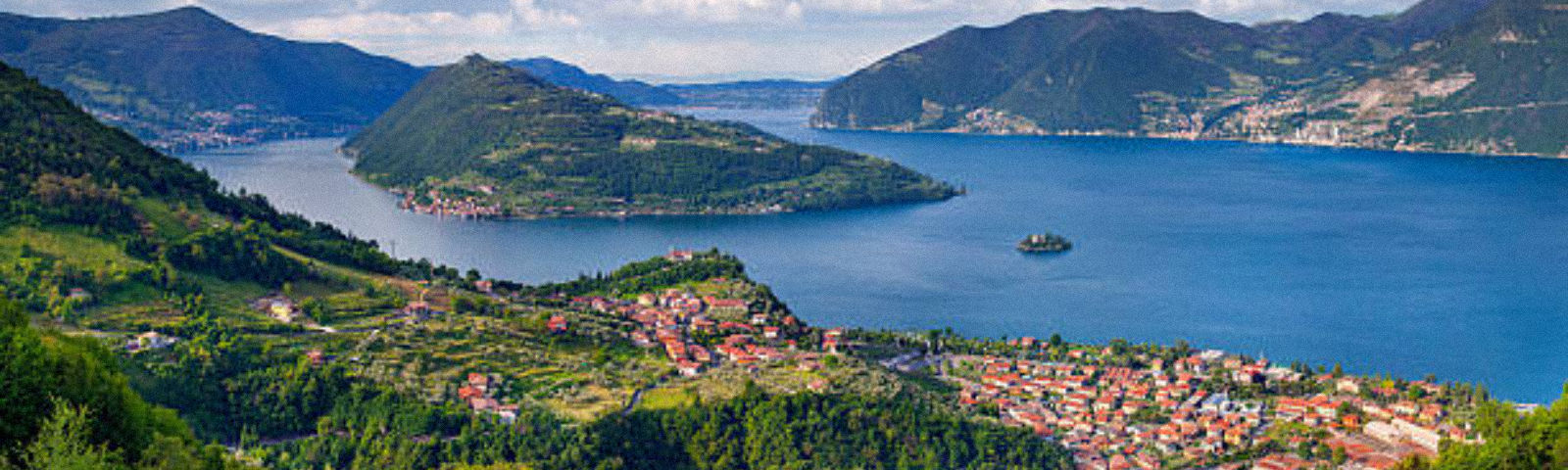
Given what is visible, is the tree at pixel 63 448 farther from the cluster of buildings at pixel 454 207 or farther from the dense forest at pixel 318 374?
the cluster of buildings at pixel 454 207

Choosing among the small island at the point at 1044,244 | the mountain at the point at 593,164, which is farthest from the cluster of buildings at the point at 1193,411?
the mountain at the point at 593,164

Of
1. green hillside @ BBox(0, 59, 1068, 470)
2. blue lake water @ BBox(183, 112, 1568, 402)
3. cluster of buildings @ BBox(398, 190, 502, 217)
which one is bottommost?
cluster of buildings @ BBox(398, 190, 502, 217)

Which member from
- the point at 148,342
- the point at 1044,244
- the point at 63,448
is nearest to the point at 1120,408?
the point at 148,342

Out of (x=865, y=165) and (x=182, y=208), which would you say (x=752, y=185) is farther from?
(x=182, y=208)

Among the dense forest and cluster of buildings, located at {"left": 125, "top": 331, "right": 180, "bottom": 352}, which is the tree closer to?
the dense forest

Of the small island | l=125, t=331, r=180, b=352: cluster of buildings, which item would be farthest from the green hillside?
the small island
